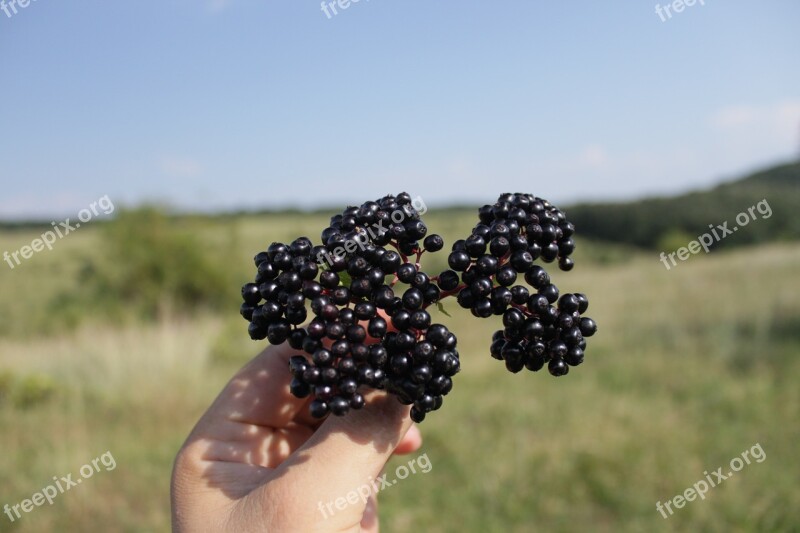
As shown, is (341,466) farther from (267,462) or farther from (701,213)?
(701,213)

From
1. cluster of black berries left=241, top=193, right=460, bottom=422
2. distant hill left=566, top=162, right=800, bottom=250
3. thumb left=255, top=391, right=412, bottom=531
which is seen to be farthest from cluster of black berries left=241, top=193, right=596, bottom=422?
distant hill left=566, top=162, right=800, bottom=250

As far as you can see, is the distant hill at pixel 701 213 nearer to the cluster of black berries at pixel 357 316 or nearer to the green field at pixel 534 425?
the green field at pixel 534 425

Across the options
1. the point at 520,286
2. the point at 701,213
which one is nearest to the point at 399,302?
the point at 520,286

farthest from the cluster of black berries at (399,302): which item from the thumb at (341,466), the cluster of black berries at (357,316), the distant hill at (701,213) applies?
the distant hill at (701,213)

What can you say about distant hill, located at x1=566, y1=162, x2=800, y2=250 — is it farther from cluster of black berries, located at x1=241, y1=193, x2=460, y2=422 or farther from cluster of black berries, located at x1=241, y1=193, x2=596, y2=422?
cluster of black berries, located at x1=241, y1=193, x2=460, y2=422

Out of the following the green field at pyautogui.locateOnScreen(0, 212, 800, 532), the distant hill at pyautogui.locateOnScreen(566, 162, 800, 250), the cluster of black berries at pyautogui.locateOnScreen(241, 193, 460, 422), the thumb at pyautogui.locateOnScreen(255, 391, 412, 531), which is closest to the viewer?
the cluster of black berries at pyautogui.locateOnScreen(241, 193, 460, 422)

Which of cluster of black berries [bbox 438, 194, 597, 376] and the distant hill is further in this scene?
the distant hill

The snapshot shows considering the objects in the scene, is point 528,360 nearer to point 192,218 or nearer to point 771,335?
point 771,335
